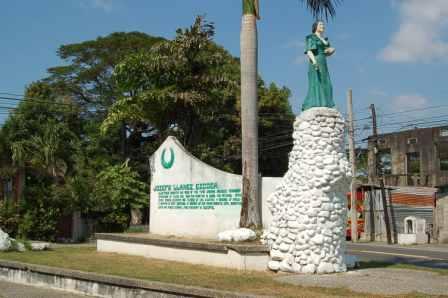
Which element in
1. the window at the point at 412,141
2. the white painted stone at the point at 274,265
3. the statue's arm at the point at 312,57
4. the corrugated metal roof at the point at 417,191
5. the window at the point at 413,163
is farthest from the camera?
the window at the point at 413,163

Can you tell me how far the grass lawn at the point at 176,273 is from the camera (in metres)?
9.08

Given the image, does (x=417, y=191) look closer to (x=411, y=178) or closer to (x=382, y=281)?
(x=411, y=178)

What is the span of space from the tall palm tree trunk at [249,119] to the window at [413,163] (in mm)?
30472

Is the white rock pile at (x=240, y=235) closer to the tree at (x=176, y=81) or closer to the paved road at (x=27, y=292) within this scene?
the paved road at (x=27, y=292)

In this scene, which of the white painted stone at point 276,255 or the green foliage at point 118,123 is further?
the green foliage at point 118,123

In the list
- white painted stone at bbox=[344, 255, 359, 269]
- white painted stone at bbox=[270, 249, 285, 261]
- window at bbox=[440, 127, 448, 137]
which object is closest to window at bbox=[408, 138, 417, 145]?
window at bbox=[440, 127, 448, 137]

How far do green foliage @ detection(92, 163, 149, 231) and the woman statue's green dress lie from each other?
15.7 m

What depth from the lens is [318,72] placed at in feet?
40.6

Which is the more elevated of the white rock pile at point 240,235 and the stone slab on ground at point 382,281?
the white rock pile at point 240,235

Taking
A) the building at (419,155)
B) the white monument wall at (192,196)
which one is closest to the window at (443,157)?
the building at (419,155)

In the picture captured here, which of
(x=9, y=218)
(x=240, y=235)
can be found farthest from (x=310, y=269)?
(x=9, y=218)

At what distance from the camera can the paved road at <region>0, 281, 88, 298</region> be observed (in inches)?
441

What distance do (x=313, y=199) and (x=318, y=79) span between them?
8.55 ft

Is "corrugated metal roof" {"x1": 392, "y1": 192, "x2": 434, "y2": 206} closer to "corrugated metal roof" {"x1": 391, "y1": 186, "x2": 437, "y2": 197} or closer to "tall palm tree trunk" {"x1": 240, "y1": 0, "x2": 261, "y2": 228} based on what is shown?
"corrugated metal roof" {"x1": 391, "y1": 186, "x2": 437, "y2": 197}
